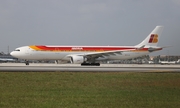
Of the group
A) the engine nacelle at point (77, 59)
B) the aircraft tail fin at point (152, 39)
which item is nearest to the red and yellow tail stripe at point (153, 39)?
the aircraft tail fin at point (152, 39)

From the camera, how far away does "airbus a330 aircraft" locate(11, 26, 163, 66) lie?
4956 cm

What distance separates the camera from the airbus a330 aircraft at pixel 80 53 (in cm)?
4956

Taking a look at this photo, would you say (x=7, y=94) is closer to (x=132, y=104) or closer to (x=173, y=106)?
(x=132, y=104)

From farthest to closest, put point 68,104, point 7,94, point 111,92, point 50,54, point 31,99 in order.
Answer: point 50,54, point 111,92, point 7,94, point 31,99, point 68,104

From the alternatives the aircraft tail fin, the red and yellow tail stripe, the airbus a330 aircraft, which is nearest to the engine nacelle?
A: the airbus a330 aircraft

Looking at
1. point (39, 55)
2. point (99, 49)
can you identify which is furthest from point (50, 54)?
point (99, 49)

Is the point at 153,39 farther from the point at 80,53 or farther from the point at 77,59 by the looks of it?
the point at 77,59

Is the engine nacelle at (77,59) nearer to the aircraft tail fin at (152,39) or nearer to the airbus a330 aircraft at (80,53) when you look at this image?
the airbus a330 aircraft at (80,53)

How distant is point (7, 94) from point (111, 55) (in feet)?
131

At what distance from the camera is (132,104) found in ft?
38.7

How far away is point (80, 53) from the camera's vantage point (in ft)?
167

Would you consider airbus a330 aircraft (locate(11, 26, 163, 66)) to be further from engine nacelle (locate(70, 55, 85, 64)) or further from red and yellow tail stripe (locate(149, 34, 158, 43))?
red and yellow tail stripe (locate(149, 34, 158, 43))

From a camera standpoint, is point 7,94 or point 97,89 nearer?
point 7,94

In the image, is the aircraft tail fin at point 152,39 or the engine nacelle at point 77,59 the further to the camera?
the aircraft tail fin at point 152,39
